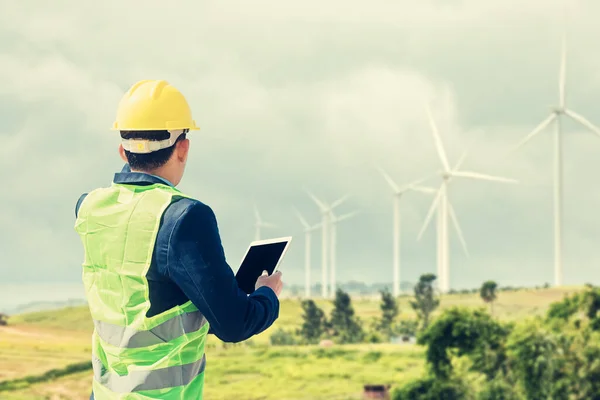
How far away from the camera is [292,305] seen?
84.4 m

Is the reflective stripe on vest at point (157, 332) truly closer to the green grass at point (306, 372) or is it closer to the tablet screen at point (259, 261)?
the tablet screen at point (259, 261)

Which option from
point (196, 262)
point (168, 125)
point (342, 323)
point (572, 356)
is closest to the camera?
point (196, 262)

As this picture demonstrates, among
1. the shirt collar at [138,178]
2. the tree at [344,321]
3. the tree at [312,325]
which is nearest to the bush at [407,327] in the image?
the tree at [344,321]

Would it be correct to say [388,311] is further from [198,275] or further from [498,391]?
[198,275]

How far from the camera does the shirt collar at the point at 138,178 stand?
4.22 metres

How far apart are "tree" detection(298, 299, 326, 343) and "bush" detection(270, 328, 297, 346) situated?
35.0 inches

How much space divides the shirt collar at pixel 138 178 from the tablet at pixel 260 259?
519 mm

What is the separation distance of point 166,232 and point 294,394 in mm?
70046

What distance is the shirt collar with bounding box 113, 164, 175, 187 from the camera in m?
4.22

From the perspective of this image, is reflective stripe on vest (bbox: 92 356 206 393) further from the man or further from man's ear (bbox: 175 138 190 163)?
man's ear (bbox: 175 138 190 163)

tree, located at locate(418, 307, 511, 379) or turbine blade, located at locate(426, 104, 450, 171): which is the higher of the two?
turbine blade, located at locate(426, 104, 450, 171)

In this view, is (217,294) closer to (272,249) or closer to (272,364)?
(272,249)

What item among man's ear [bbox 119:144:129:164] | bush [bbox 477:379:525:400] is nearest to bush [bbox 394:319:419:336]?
bush [bbox 477:379:525:400]

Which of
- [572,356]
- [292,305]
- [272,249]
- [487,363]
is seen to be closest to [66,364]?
[292,305]
